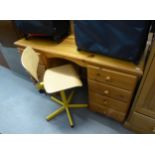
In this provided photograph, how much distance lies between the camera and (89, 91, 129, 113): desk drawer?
1.33 metres

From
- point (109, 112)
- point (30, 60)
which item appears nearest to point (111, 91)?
point (109, 112)

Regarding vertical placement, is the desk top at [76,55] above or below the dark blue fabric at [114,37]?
below

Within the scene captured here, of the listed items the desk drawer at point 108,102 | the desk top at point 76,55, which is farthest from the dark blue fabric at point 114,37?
the desk drawer at point 108,102

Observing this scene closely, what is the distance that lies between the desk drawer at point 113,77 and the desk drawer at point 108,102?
22 cm

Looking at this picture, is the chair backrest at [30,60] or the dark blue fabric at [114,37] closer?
the dark blue fabric at [114,37]

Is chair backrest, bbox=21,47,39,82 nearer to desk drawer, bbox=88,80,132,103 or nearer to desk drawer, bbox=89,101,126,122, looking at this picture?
desk drawer, bbox=88,80,132,103

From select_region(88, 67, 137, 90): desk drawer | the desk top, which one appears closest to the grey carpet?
select_region(88, 67, 137, 90): desk drawer

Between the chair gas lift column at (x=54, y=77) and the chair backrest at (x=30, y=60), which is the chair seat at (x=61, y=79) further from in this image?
the chair backrest at (x=30, y=60)

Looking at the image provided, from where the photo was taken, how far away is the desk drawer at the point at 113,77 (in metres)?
1.10

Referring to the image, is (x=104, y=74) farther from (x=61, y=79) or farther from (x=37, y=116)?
(x=37, y=116)

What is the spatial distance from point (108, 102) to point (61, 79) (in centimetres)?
55

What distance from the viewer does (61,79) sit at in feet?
4.69
